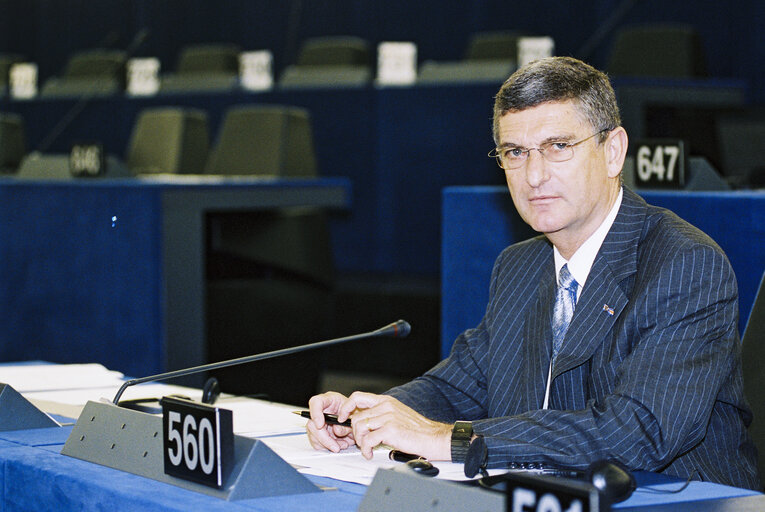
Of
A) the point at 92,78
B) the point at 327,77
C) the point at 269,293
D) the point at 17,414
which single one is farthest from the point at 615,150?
the point at 92,78

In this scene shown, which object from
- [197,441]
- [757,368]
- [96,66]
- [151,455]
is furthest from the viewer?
[96,66]

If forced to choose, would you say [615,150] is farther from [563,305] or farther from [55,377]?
[55,377]

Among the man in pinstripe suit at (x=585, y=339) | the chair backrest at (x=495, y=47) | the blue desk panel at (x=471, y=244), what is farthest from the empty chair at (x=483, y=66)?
the man in pinstripe suit at (x=585, y=339)

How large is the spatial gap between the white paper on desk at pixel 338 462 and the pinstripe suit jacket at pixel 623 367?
0.10 metres

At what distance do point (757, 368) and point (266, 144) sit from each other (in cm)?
370

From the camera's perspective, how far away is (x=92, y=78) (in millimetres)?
9359

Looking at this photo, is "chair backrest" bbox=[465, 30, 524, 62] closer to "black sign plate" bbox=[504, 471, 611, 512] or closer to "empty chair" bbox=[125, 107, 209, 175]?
"empty chair" bbox=[125, 107, 209, 175]

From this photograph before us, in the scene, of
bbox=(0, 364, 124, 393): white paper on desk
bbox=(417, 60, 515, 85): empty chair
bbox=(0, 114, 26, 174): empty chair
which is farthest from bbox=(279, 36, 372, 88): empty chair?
bbox=(0, 364, 124, 393): white paper on desk

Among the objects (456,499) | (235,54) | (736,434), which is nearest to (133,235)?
(736,434)

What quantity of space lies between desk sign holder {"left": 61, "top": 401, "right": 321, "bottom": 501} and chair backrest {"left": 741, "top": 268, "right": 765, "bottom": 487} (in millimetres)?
1023

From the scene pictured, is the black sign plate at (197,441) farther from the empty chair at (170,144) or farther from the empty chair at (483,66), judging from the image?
the empty chair at (483,66)

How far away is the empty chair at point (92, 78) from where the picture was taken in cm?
864

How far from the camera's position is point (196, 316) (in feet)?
14.3

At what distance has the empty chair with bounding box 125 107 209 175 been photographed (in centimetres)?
616
